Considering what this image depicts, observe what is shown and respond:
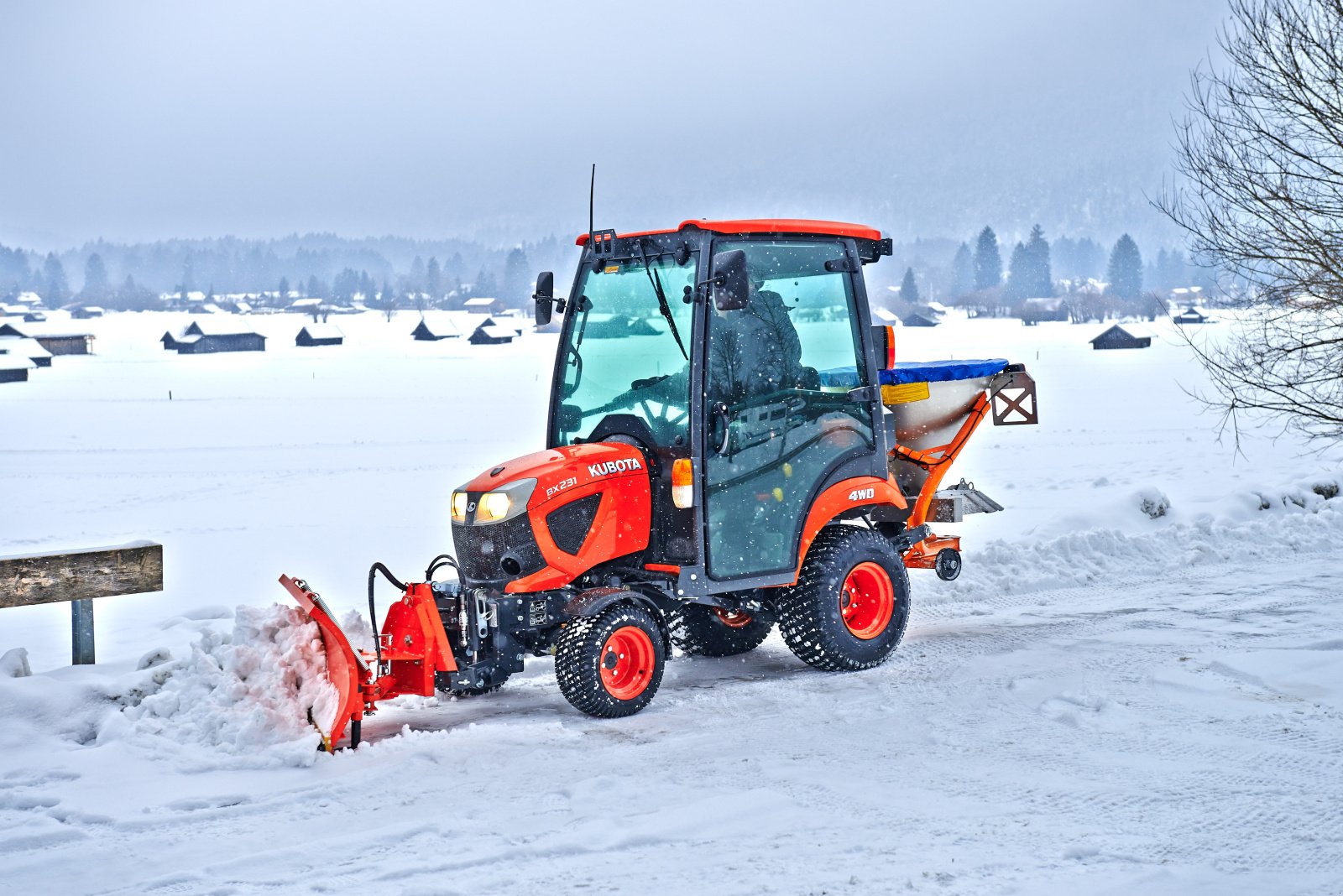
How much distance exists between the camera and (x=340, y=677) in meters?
5.70

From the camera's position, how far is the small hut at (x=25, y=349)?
58516 mm

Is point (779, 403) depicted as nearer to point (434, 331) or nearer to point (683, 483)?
point (683, 483)

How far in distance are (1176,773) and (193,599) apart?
7425 mm

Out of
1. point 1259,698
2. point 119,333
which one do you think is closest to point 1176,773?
point 1259,698

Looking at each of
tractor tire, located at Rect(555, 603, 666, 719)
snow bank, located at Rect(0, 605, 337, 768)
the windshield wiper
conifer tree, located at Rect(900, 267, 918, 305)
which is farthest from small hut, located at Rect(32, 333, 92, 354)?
conifer tree, located at Rect(900, 267, 918, 305)

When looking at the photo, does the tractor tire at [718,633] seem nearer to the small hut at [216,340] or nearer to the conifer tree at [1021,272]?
the small hut at [216,340]

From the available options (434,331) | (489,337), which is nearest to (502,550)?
(489,337)

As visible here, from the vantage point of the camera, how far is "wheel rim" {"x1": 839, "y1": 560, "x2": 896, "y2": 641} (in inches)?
284

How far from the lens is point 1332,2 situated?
9.53 meters

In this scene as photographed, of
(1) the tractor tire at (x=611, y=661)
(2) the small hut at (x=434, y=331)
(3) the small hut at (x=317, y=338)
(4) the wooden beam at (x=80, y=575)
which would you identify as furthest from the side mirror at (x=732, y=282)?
(2) the small hut at (x=434, y=331)

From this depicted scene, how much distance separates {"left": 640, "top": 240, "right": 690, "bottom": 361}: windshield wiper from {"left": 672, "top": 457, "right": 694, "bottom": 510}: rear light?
1.72 ft

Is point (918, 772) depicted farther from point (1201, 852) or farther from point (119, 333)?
point (119, 333)

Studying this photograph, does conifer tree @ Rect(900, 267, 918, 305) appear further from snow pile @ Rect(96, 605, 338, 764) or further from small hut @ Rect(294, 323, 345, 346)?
snow pile @ Rect(96, 605, 338, 764)

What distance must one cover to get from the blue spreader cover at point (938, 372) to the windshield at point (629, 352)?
1.71 meters
